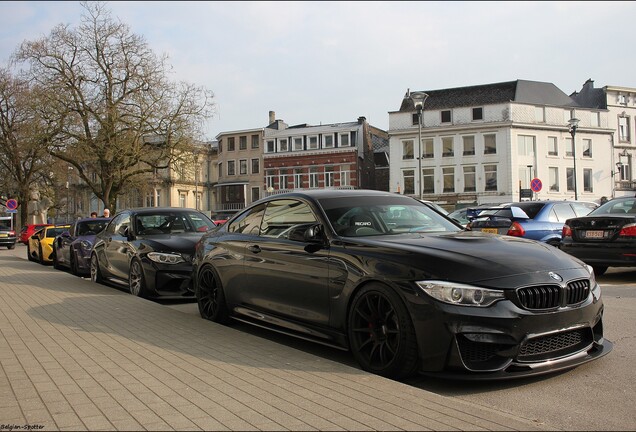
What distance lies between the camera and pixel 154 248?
9352mm

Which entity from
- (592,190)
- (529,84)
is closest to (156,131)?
(529,84)

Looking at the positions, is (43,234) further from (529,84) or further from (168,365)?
(529,84)

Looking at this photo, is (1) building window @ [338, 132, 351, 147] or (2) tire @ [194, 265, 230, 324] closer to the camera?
(2) tire @ [194, 265, 230, 324]

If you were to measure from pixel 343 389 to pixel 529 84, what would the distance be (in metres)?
64.5

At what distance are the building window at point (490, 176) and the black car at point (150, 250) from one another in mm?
51372

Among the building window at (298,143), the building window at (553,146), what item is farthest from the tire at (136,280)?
the building window at (298,143)

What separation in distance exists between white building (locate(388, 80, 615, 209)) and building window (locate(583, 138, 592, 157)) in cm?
5

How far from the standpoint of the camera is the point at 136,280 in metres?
9.76

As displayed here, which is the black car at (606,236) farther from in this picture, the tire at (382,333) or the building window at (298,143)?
the building window at (298,143)

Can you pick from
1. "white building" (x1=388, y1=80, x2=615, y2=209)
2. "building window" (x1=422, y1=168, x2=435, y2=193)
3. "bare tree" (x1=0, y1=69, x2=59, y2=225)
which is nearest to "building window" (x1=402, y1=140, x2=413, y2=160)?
"white building" (x1=388, y1=80, x2=615, y2=209)

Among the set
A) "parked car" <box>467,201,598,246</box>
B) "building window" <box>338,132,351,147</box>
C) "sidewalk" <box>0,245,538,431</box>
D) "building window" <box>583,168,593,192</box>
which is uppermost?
"building window" <box>338,132,351,147</box>

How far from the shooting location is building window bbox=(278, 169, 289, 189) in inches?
2746

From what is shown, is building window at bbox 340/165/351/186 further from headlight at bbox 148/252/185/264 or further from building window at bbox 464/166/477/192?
headlight at bbox 148/252/185/264

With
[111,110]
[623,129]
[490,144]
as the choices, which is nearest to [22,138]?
[111,110]
